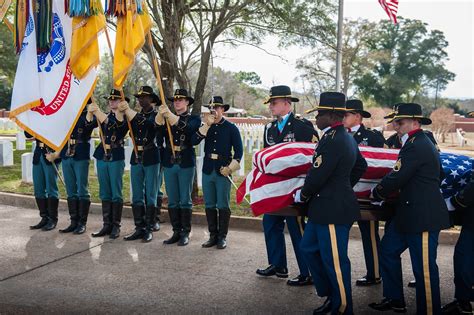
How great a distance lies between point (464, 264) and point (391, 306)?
0.71 m

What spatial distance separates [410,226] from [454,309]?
944mm

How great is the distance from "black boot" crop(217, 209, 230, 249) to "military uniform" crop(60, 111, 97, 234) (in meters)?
1.95

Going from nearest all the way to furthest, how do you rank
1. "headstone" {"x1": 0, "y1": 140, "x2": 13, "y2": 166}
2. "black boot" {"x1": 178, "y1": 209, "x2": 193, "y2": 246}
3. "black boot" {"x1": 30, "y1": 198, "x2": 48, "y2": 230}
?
"black boot" {"x1": 178, "y1": 209, "x2": 193, "y2": 246}, "black boot" {"x1": 30, "y1": 198, "x2": 48, "y2": 230}, "headstone" {"x1": 0, "y1": 140, "x2": 13, "y2": 166}

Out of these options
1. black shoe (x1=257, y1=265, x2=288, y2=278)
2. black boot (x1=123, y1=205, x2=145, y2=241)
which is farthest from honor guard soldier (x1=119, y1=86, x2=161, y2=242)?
black shoe (x1=257, y1=265, x2=288, y2=278)

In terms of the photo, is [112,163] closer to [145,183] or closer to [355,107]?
[145,183]

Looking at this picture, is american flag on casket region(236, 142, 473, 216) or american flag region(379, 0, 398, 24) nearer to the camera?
american flag on casket region(236, 142, 473, 216)

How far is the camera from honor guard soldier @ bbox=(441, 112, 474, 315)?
4.20m

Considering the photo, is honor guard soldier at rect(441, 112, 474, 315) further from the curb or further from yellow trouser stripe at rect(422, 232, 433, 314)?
the curb

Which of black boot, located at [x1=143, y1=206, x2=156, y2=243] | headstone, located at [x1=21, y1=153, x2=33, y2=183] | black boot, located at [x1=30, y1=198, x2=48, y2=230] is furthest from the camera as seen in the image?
headstone, located at [x1=21, y1=153, x2=33, y2=183]

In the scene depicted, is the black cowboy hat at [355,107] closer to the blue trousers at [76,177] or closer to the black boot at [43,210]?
the blue trousers at [76,177]

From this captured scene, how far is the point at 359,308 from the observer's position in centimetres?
435

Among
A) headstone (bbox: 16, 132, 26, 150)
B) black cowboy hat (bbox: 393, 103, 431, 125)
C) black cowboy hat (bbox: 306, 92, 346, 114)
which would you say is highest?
black cowboy hat (bbox: 306, 92, 346, 114)

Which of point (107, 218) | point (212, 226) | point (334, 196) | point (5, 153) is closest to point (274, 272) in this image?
point (212, 226)

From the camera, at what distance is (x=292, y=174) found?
14.3 ft
